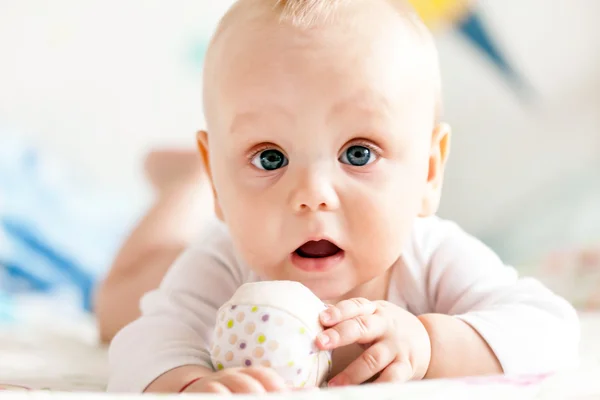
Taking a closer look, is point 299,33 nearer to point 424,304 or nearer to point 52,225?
point 424,304

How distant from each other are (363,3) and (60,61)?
1609 mm

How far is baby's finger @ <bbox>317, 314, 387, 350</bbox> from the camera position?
2.67 feet

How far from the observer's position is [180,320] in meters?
1.08

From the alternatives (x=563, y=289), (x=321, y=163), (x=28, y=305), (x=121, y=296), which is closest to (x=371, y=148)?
(x=321, y=163)

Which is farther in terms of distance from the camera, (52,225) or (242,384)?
(52,225)

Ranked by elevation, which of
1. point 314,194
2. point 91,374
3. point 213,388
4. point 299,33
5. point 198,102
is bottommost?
point 91,374

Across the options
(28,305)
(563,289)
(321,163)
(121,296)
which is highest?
(321,163)

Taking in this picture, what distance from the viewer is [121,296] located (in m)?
1.55

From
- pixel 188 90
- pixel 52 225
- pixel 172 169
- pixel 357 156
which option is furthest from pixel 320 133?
pixel 188 90

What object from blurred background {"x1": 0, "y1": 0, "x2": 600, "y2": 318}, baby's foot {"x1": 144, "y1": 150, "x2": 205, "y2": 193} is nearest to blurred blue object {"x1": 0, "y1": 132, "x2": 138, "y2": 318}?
blurred background {"x1": 0, "y1": 0, "x2": 600, "y2": 318}

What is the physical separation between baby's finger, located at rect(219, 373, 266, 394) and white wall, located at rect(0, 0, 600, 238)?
1.58 m

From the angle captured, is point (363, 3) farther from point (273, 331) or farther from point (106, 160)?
point (106, 160)

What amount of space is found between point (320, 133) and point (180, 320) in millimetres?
315

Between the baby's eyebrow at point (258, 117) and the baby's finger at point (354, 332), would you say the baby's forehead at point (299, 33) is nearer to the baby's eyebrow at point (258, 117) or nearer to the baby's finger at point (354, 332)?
the baby's eyebrow at point (258, 117)
